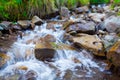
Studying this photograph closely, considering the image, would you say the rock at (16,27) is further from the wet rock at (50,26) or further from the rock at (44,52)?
the rock at (44,52)

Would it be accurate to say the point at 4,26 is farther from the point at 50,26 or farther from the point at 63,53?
the point at 63,53

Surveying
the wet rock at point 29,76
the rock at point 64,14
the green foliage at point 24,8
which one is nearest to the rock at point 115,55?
the wet rock at point 29,76

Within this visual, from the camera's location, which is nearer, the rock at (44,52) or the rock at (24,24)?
the rock at (44,52)

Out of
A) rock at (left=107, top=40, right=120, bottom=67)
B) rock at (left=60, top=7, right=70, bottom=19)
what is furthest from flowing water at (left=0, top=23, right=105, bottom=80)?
rock at (left=60, top=7, right=70, bottom=19)

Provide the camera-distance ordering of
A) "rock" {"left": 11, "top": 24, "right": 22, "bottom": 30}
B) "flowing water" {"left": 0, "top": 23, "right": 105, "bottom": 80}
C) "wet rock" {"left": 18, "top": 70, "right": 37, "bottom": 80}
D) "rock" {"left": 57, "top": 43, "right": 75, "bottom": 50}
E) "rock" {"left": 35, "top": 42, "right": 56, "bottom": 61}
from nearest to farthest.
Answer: "wet rock" {"left": 18, "top": 70, "right": 37, "bottom": 80}, "flowing water" {"left": 0, "top": 23, "right": 105, "bottom": 80}, "rock" {"left": 35, "top": 42, "right": 56, "bottom": 61}, "rock" {"left": 57, "top": 43, "right": 75, "bottom": 50}, "rock" {"left": 11, "top": 24, "right": 22, "bottom": 30}

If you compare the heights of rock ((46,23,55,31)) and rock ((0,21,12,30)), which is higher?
rock ((0,21,12,30))

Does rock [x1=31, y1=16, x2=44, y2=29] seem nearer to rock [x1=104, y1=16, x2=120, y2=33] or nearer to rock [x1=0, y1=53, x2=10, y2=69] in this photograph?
rock [x1=104, y1=16, x2=120, y2=33]

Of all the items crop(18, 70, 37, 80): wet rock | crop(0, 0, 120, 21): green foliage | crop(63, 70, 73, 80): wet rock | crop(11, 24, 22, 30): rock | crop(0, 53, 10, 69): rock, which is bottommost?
crop(63, 70, 73, 80): wet rock

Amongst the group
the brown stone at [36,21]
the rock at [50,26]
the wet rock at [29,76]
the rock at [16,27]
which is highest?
the brown stone at [36,21]

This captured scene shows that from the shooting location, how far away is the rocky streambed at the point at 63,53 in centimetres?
421

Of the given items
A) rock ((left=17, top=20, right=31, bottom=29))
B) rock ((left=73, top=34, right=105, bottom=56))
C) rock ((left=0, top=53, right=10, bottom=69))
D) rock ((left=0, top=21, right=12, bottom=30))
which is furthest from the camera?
rock ((left=17, top=20, right=31, bottom=29))

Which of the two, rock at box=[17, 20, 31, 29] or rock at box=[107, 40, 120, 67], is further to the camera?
rock at box=[17, 20, 31, 29]

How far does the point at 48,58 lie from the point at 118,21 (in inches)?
102

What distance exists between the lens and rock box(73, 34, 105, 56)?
498 cm
